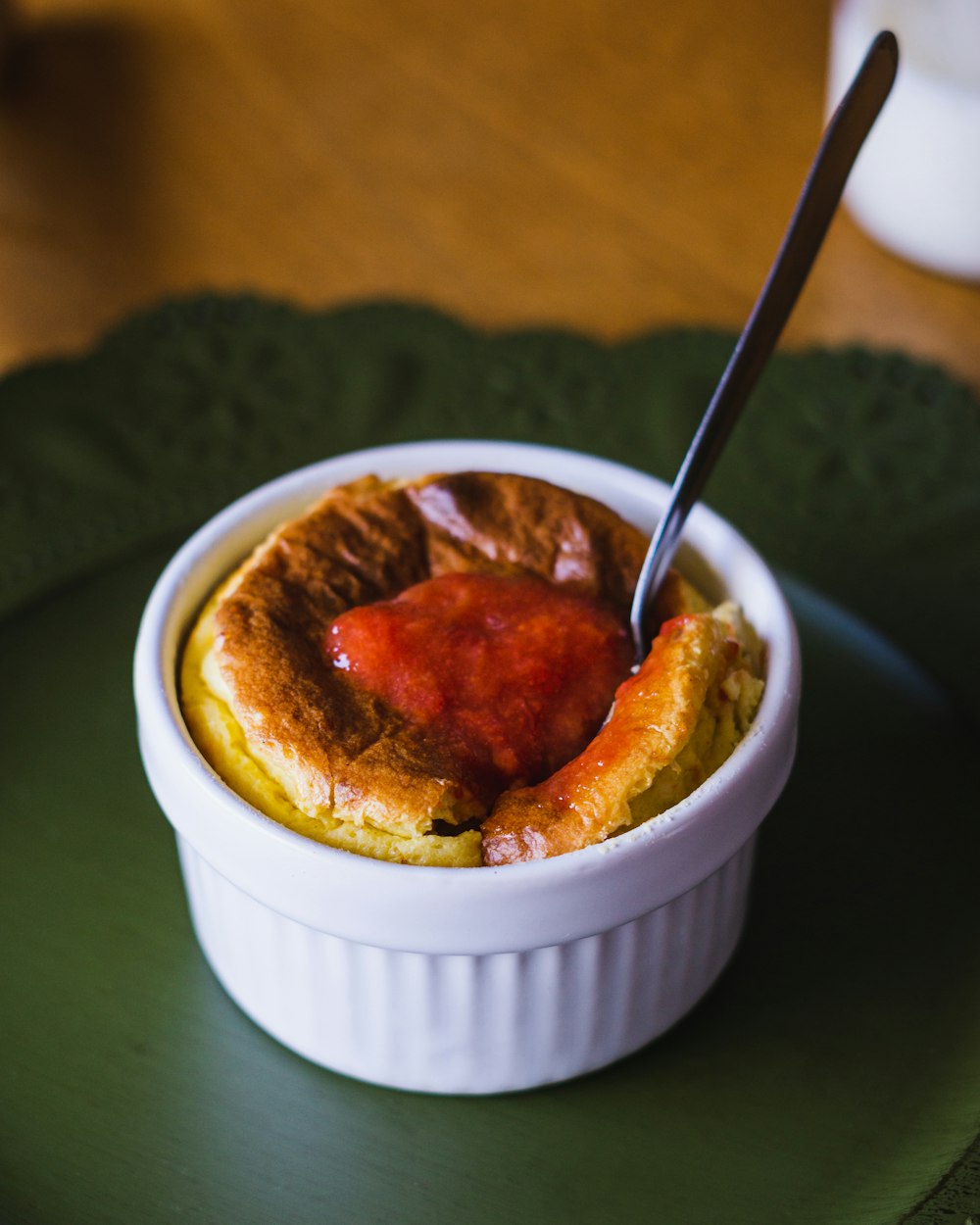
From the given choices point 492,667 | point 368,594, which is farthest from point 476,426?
point 492,667

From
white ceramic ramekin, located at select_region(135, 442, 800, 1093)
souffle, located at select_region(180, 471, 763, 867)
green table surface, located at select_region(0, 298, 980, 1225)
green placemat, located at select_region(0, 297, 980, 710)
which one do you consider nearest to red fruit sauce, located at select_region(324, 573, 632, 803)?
souffle, located at select_region(180, 471, 763, 867)

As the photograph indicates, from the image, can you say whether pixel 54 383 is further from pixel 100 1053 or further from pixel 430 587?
pixel 100 1053

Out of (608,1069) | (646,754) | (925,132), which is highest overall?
(925,132)

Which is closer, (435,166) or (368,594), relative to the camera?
(368,594)

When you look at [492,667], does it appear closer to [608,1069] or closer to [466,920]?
[466,920]

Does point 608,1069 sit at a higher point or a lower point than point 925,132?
lower

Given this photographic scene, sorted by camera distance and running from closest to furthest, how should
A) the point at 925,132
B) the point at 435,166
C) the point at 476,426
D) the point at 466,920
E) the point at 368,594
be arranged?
1. the point at 466,920
2. the point at 368,594
3. the point at 476,426
4. the point at 925,132
5. the point at 435,166

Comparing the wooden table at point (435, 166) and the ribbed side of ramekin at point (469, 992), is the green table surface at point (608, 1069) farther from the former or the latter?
the wooden table at point (435, 166)

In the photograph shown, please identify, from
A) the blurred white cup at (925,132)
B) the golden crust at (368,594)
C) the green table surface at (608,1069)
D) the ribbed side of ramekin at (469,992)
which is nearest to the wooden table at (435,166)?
the blurred white cup at (925,132)
